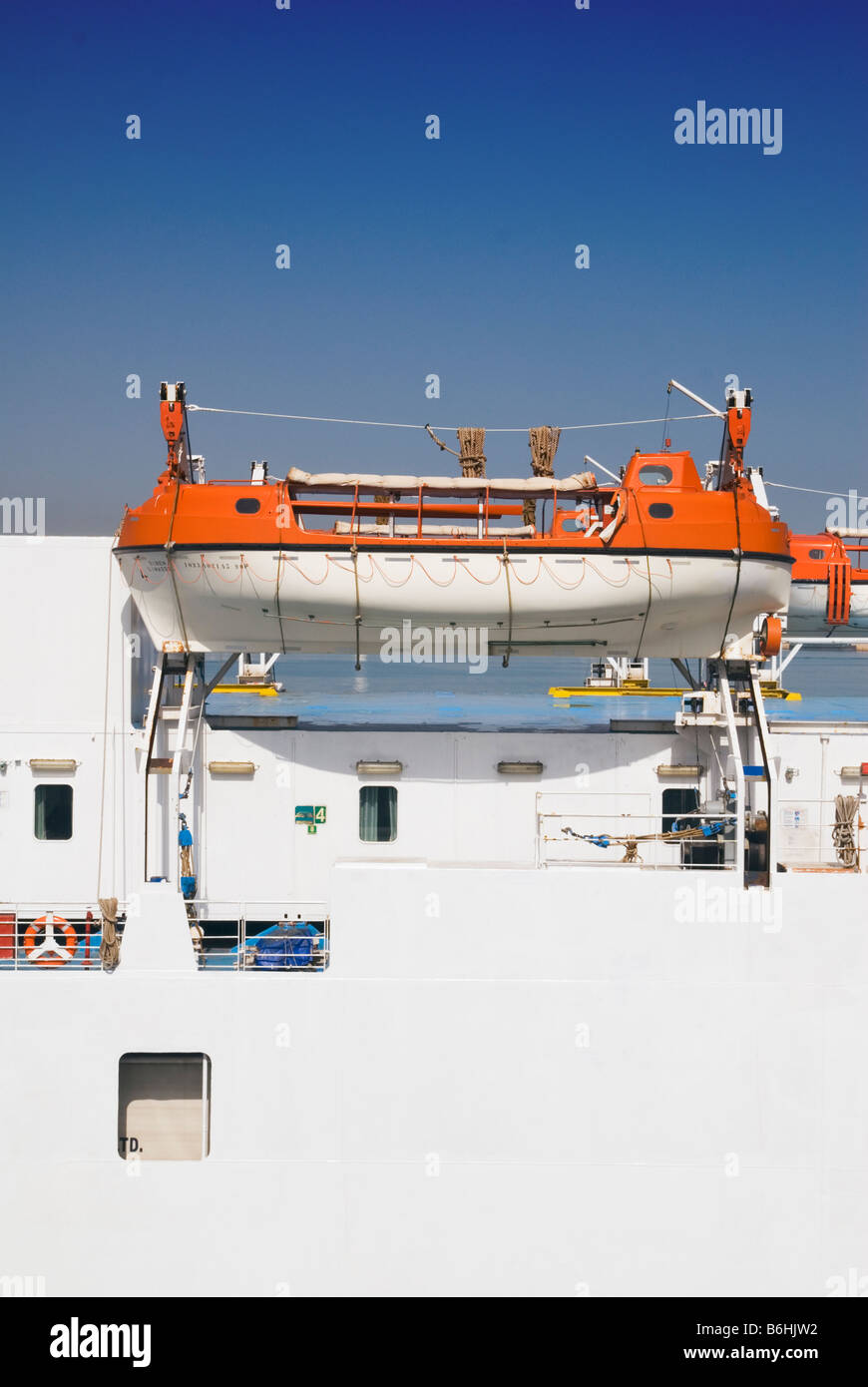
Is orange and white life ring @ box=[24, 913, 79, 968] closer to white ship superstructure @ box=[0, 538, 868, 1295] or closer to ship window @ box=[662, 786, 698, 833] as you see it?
white ship superstructure @ box=[0, 538, 868, 1295]

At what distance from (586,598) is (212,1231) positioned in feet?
24.5

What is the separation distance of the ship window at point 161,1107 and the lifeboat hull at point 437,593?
4569 millimetres

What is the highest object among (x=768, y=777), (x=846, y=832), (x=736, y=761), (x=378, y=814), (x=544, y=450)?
(x=544, y=450)

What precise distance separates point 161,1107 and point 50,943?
6.83 ft

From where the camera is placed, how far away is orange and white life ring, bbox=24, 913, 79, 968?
10430 mm

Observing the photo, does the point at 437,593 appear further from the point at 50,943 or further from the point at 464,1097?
the point at 50,943

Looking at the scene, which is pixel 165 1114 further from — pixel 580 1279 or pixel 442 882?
pixel 580 1279

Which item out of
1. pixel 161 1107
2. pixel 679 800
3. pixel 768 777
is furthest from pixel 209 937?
pixel 768 777

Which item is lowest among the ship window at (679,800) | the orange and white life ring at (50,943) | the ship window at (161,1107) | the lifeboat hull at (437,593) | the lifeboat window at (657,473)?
the ship window at (161,1107)

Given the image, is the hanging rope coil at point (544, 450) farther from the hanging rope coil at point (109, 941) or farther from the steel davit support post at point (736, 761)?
the hanging rope coil at point (109, 941)

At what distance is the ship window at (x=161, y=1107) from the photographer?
1003 centimetres

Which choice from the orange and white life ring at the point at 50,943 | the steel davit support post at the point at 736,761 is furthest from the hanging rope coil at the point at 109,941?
the steel davit support post at the point at 736,761

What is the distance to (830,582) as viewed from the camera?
2667 centimetres
